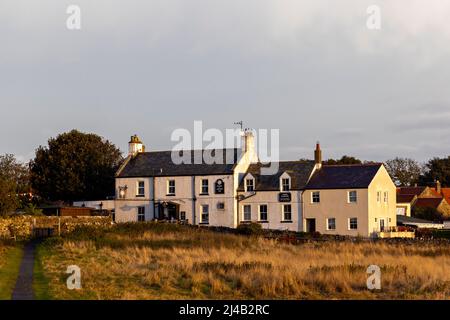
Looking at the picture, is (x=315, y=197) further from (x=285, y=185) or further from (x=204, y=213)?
(x=204, y=213)

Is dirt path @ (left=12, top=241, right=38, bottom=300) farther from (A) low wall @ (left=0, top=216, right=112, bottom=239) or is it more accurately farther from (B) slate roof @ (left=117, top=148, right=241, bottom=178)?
(B) slate roof @ (left=117, top=148, right=241, bottom=178)

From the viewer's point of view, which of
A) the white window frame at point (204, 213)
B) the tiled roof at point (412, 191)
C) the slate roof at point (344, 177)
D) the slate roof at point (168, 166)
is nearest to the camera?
the slate roof at point (344, 177)

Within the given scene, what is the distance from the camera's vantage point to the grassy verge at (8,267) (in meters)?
21.2

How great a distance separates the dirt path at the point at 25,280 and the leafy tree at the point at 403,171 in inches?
3812

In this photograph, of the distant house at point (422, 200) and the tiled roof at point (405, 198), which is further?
the tiled roof at point (405, 198)

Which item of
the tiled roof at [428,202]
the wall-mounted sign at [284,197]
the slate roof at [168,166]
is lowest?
the tiled roof at [428,202]

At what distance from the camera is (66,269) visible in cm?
2712

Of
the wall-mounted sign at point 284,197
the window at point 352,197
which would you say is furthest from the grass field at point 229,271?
the wall-mounted sign at point 284,197

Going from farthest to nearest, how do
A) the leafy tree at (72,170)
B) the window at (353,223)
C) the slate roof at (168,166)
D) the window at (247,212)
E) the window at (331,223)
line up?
the leafy tree at (72,170)
the slate roof at (168,166)
the window at (247,212)
the window at (331,223)
the window at (353,223)

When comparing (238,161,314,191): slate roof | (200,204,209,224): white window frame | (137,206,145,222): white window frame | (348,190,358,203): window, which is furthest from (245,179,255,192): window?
(137,206,145,222): white window frame

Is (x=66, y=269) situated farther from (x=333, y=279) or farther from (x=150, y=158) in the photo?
(x=150, y=158)

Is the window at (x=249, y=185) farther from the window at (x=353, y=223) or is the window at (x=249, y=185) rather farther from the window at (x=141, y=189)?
the window at (x=141, y=189)

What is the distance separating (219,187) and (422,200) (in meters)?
36.1

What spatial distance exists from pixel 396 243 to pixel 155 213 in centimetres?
2456
